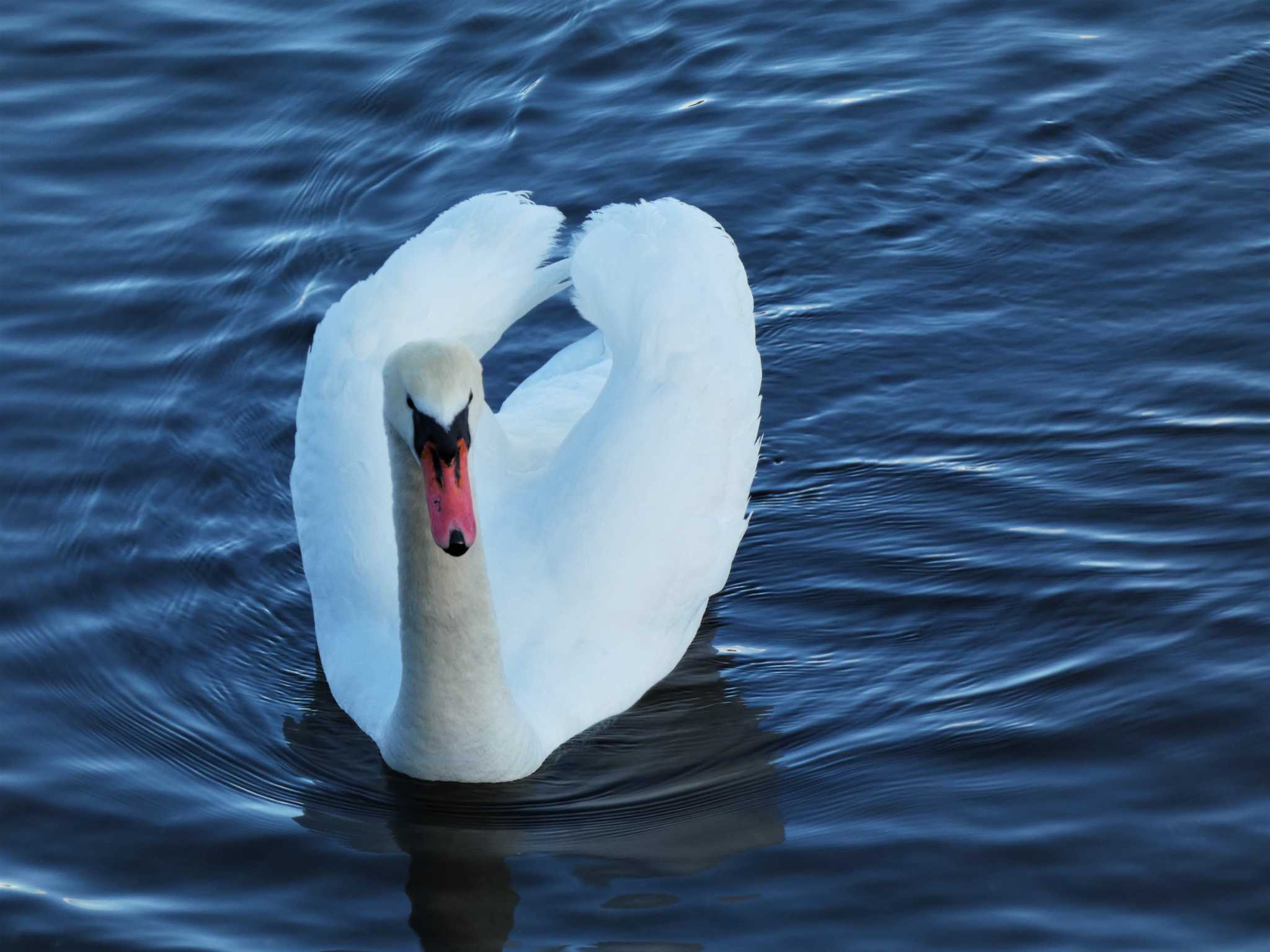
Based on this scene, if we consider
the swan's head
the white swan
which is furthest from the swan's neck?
the swan's head

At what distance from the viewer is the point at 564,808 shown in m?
7.54

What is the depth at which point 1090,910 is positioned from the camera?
6.79 m

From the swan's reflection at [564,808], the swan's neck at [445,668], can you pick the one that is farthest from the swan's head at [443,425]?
the swan's reflection at [564,808]

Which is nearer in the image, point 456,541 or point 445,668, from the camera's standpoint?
point 456,541

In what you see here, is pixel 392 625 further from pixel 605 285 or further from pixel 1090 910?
pixel 1090 910

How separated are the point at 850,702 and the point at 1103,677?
0.97 metres

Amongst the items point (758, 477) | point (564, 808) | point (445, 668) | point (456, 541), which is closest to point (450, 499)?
point (456, 541)

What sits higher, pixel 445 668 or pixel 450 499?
pixel 450 499

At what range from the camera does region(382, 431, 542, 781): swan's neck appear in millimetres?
7027

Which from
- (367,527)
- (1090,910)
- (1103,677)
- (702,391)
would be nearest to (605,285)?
(702,391)

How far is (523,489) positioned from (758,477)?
1.66 meters

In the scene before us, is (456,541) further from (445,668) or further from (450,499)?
(445,668)

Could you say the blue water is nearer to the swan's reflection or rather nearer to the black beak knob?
the swan's reflection

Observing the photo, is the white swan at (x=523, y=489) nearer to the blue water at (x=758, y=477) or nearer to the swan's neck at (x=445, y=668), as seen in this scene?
the swan's neck at (x=445, y=668)
